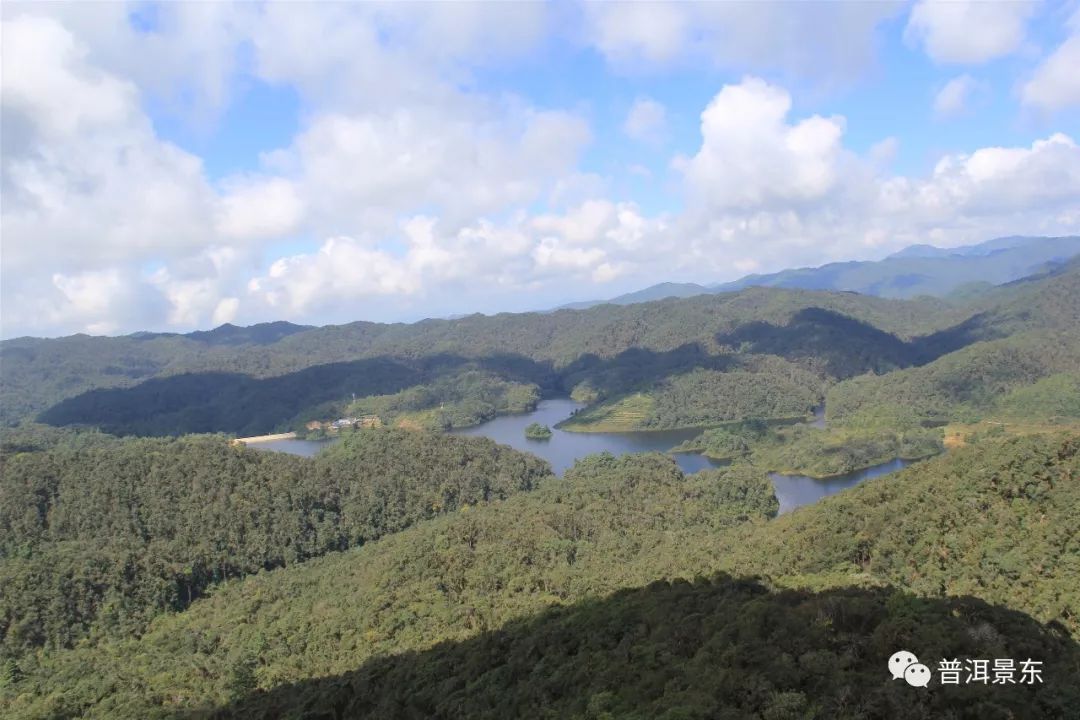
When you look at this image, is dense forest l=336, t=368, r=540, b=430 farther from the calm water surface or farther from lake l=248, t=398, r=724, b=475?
lake l=248, t=398, r=724, b=475

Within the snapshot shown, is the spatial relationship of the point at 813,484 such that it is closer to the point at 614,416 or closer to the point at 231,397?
the point at 614,416

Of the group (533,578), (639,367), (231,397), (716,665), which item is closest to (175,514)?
(533,578)

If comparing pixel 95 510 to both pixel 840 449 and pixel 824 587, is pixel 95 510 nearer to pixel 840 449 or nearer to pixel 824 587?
pixel 824 587

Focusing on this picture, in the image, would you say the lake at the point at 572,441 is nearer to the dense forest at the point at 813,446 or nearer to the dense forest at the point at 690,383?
the dense forest at the point at 813,446

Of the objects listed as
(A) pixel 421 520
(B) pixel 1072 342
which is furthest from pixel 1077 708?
(B) pixel 1072 342

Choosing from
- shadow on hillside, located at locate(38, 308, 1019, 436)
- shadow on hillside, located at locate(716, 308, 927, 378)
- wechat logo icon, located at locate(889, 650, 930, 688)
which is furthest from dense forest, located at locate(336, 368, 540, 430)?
wechat logo icon, located at locate(889, 650, 930, 688)

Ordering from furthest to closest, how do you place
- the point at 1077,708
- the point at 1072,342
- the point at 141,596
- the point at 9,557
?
1. the point at 1072,342
2. the point at 9,557
3. the point at 141,596
4. the point at 1077,708

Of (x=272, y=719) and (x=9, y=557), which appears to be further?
(x=9, y=557)
